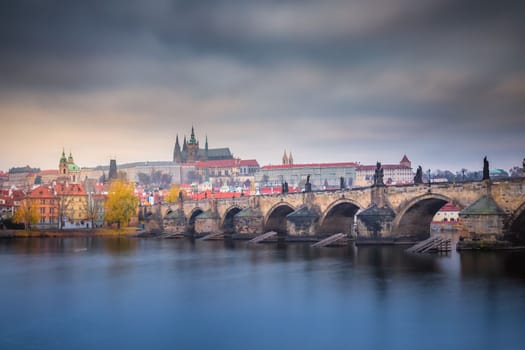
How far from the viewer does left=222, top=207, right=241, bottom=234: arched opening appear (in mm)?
64250

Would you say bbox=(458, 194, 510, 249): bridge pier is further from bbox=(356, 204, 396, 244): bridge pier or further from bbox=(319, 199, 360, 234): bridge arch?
bbox=(319, 199, 360, 234): bridge arch

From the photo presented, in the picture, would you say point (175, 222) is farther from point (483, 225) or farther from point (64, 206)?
point (483, 225)

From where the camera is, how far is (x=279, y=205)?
55281mm

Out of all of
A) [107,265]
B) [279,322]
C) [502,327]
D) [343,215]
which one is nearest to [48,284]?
[107,265]

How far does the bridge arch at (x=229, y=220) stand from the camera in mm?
63850

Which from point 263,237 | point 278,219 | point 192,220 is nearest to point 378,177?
point 263,237

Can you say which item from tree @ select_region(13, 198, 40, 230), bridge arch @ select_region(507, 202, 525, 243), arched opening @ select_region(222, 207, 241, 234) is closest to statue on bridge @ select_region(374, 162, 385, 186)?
bridge arch @ select_region(507, 202, 525, 243)

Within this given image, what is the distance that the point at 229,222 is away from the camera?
66.1 metres

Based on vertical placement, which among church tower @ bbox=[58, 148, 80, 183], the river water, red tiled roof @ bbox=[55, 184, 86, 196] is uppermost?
church tower @ bbox=[58, 148, 80, 183]

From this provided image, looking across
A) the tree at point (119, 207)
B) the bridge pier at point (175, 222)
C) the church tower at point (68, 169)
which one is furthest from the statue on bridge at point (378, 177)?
the church tower at point (68, 169)

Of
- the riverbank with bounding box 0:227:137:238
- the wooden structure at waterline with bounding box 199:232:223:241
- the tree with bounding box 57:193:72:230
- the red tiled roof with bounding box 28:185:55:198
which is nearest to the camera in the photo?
the wooden structure at waterline with bounding box 199:232:223:241

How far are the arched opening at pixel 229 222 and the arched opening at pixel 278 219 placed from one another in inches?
254

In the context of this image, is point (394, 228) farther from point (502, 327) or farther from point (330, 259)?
point (502, 327)

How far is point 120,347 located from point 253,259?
21795 millimetres
